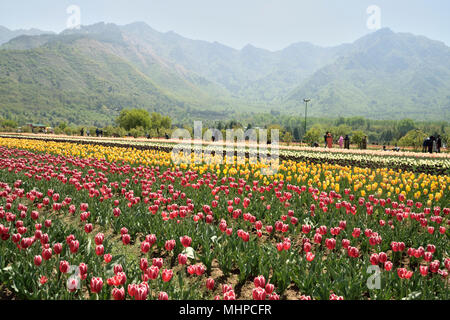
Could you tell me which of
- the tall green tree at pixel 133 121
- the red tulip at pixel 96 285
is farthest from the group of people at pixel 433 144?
the tall green tree at pixel 133 121

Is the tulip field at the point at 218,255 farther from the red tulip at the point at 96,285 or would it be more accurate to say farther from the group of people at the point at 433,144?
the group of people at the point at 433,144

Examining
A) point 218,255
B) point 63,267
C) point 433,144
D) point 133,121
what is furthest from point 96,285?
point 133,121

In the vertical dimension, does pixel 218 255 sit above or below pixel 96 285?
below

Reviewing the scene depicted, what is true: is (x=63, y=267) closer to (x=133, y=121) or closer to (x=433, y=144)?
(x=433, y=144)

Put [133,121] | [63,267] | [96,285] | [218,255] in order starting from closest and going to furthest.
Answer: [96,285]
[63,267]
[218,255]
[133,121]

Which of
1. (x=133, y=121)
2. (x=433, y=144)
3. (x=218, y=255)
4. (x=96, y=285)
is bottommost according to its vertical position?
(x=218, y=255)

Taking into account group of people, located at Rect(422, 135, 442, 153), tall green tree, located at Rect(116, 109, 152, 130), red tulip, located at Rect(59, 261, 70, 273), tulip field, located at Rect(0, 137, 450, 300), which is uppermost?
tall green tree, located at Rect(116, 109, 152, 130)

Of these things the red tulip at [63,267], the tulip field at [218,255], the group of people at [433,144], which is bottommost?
the tulip field at [218,255]

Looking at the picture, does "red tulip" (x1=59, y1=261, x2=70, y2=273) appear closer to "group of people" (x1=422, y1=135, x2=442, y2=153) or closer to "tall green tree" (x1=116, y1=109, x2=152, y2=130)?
"group of people" (x1=422, y1=135, x2=442, y2=153)

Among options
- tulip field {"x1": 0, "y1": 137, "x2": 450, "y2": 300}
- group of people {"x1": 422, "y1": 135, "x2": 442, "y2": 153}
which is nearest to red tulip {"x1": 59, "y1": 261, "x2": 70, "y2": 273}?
tulip field {"x1": 0, "y1": 137, "x2": 450, "y2": 300}

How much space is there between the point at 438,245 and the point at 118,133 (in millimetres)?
57260
